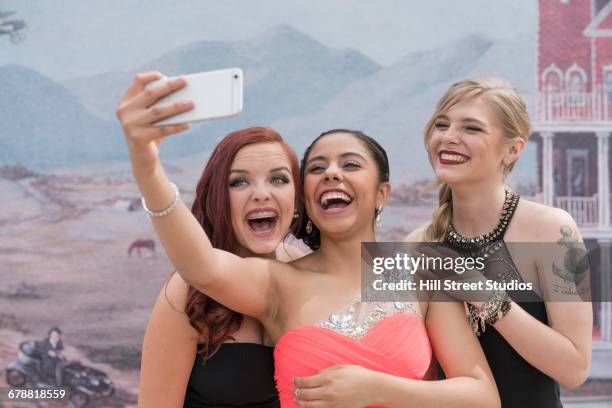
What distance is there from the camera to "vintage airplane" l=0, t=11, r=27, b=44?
6.82 metres

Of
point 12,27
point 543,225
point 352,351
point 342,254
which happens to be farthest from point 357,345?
point 12,27

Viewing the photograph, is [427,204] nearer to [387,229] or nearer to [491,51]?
[387,229]

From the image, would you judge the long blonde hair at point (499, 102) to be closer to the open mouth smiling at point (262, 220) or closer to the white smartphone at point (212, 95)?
the open mouth smiling at point (262, 220)

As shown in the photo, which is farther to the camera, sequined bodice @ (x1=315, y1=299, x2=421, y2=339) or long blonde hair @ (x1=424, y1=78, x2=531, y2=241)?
long blonde hair @ (x1=424, y1=78, x2=531, y2=241)

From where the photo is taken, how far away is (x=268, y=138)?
89.8 inches

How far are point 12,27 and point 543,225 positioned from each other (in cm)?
594

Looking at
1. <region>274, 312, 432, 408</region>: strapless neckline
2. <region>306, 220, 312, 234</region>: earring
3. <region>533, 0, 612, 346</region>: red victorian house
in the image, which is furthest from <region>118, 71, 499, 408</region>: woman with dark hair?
<region>533, 0, 612, 346</region>: red victorian house

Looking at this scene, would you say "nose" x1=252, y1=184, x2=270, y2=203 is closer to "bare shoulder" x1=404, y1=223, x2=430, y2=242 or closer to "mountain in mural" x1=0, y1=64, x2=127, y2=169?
"bare shoulder" x1=404, y1=223, x2=430, y2=242

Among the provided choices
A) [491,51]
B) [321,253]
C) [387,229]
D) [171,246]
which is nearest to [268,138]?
[321,253]

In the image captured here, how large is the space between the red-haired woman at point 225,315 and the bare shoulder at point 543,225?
84cm

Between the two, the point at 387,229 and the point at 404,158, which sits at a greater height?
the point at 404,158

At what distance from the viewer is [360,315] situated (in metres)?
2.06

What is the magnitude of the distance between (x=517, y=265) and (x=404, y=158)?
4396 millimetres

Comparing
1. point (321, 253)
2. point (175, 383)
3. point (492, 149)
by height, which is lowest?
point (175, 383)
